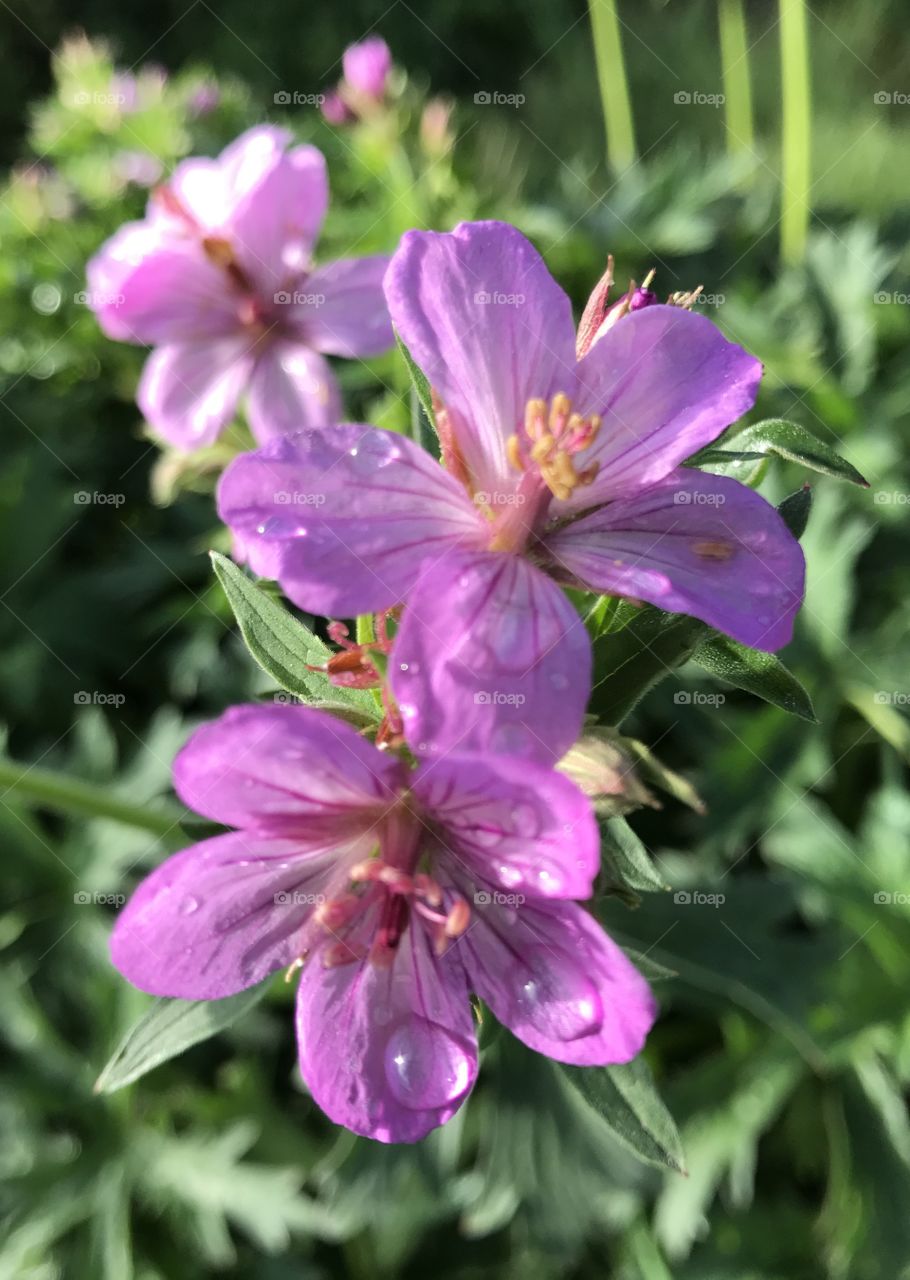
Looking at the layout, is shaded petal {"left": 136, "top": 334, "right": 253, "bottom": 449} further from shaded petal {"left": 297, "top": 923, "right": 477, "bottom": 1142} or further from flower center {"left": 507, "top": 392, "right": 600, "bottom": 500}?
shaded petal {"left": 297, "top": 923, "right": 477, "bottom": 1142}

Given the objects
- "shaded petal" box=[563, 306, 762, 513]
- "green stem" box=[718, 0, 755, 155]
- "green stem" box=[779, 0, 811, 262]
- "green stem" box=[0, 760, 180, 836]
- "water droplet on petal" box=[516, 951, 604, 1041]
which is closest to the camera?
"water droplet on petal" box=[516, 951, 604, 1041]

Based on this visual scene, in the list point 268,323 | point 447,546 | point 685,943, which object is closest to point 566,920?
point 447,546

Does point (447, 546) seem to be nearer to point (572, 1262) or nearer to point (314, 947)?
point (314, 947)

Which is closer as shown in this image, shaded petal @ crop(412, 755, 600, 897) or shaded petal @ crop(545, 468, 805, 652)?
shaded petal @ crop(412, 755, 600, 897)

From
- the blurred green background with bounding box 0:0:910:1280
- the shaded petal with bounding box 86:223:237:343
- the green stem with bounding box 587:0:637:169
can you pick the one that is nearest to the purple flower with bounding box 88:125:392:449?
the shaded petal with bounding box 86:223:237:343

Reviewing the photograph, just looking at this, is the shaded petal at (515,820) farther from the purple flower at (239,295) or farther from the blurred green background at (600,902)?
the purple flower at (239,295)

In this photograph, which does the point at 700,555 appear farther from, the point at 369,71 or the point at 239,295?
the point at 369,71


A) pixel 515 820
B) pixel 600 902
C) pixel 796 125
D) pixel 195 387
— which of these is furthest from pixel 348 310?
pixel 796 125

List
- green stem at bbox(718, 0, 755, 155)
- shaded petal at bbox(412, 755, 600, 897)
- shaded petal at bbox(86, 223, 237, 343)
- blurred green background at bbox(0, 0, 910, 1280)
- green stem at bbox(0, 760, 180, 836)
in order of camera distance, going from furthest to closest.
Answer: green stem at bbox(718, 0, 755, 155) → blurred green background at bbox(0, 0, 910, 1280) → shaded petal at bbox(86, 223, 237, 343) → green stem at bbox(0, 760, 180, 836) → shaded petal at bbox(412, 755, 600, 897)

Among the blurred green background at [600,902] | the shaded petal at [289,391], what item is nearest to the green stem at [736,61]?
the blurred green background at [600,902]
